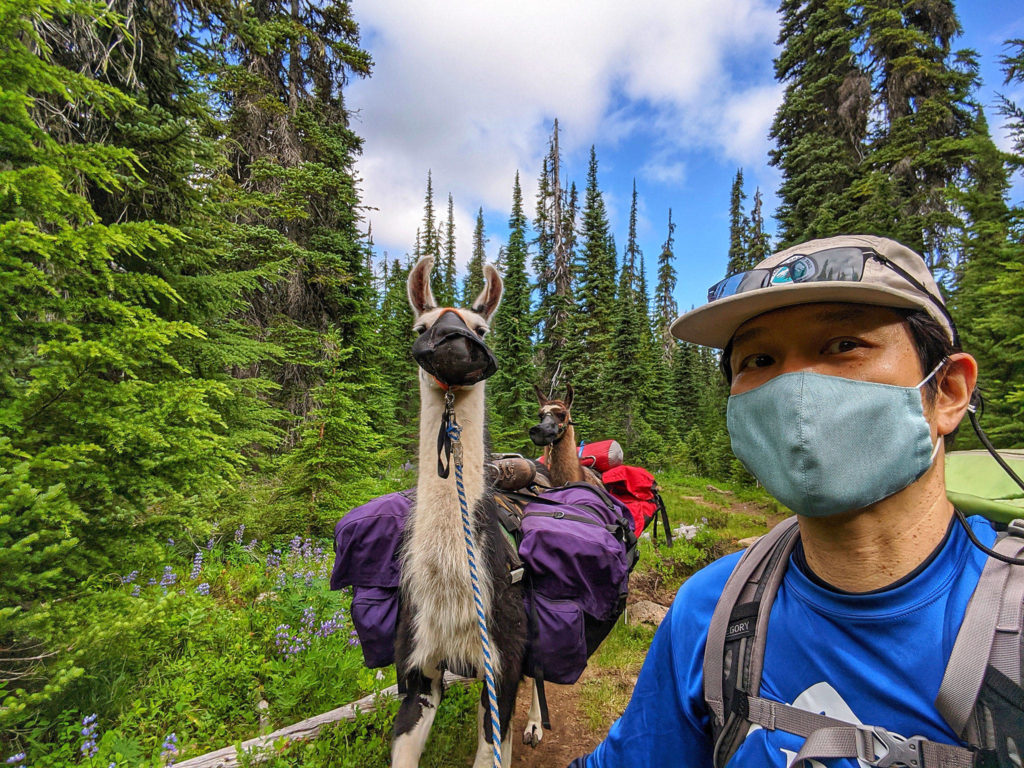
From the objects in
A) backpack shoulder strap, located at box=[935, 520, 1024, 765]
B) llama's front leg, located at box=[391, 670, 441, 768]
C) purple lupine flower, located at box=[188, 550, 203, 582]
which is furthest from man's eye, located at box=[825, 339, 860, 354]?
purple lupine flower, located at box=[188, 550, 203, 582]

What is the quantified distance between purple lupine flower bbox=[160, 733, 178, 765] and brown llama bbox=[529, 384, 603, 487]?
415 centimetres

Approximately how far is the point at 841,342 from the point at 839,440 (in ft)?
0.92

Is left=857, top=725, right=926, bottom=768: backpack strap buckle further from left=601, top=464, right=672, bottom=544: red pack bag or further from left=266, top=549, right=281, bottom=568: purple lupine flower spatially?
left=266, top=549, right=281, bottom=568: purple lupine flower

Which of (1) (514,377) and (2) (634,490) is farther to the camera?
(1) (514,377)

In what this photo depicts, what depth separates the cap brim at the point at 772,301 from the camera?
111 cm

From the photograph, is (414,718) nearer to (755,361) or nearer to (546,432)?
(755,361)

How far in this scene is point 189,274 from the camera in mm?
5254

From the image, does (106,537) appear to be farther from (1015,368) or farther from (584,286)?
(584,286)

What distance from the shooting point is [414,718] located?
2.39 m

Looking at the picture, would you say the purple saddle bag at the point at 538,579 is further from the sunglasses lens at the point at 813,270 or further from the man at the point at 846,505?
the sunglasses lens at the point at 813,270

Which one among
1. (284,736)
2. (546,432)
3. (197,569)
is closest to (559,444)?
(546,432)

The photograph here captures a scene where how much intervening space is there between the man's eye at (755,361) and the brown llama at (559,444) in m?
4.24

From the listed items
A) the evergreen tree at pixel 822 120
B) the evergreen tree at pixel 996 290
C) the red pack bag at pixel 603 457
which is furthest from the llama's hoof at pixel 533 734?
the evergreen tree at pixel 822 120

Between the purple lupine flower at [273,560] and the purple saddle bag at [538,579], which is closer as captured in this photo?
the purple saddle bag at [538,579]
